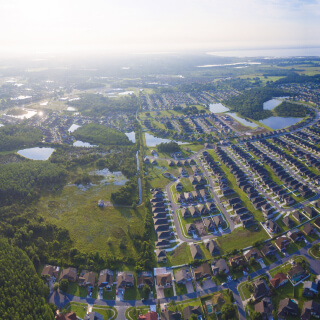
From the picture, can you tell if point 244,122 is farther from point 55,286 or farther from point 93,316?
point 55,286

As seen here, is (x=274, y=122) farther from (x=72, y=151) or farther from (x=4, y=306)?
(x=4, y=306)

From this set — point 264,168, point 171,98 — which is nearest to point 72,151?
point 264,168

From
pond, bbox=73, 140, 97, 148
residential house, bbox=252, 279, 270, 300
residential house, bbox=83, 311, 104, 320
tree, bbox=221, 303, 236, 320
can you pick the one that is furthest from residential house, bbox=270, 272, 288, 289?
pond, bbox=73, 140, 97, 148

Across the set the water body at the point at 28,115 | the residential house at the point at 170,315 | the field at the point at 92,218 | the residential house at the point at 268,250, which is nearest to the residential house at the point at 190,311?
the residential house at the point at 170,315

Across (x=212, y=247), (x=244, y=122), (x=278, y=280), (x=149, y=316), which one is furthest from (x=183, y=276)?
(x=244, y=122)

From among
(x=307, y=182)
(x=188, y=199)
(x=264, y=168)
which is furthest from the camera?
(x=264, y=168)

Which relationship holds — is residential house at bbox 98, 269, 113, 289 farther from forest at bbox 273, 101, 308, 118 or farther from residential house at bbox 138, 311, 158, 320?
forest at bbox 273, 101, 308, 118

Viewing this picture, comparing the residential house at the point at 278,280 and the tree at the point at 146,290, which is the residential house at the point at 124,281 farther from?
the residential house at the point at 278,280
